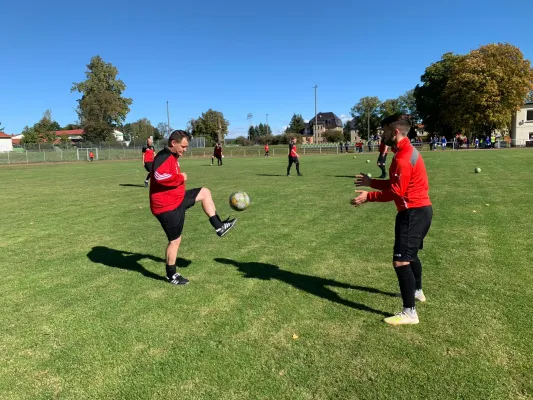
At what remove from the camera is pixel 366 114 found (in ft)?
362

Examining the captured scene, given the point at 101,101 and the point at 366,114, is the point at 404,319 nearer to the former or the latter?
the point at 101,101

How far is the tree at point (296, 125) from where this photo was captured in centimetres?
13800

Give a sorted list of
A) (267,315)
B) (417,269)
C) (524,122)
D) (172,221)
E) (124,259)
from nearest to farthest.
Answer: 1. (267,315)
2. (417,269)
3. (172,221)
4. (124,259)
5. (524,122)

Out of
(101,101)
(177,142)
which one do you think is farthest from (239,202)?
(101,101)

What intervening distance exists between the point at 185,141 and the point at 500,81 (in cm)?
5572

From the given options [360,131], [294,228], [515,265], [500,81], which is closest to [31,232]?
[294,228]

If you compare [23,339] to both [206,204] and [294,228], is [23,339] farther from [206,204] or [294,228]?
[294,228]

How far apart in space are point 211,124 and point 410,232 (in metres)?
96.2

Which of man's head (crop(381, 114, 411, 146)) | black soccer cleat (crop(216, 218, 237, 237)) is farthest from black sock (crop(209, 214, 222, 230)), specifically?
man's head (crop(381, 114, 411, 146))

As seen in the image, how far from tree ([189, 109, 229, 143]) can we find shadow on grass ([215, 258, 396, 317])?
91959mm

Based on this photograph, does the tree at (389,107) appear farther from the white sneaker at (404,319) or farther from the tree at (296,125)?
the white sneaker at (404,319)

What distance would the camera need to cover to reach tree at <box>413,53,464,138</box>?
60531 mm

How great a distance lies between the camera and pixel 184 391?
114 inches

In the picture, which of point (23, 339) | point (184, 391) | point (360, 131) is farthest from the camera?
point (360, 131)
